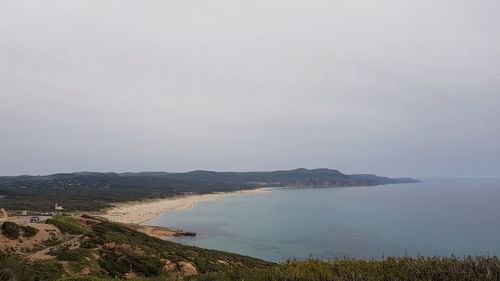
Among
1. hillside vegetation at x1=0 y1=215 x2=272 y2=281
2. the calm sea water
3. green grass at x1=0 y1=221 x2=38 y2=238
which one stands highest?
green grass at x1=0 y1=221 x2=38 y2=238

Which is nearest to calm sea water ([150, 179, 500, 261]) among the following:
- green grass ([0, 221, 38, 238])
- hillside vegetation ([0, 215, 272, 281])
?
hillside vegetation ([0, 215, 272, 281])

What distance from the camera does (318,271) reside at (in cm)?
908

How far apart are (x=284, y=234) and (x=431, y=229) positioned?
29977 millimetres

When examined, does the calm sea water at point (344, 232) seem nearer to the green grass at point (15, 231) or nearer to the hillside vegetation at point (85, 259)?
the hillside vegetation at point (85, 259)

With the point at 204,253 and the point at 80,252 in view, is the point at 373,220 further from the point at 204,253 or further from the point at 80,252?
the point at 80,252

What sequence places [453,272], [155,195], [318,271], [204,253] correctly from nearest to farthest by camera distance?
[453,272], [318,271], [204,253], [155,195]

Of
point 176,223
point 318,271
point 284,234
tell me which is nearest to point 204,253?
point 318,271

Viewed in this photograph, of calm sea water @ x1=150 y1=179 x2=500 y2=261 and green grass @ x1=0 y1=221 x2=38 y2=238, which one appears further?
calm sea water @ x1=150 y1=179 x2=500 y2=261

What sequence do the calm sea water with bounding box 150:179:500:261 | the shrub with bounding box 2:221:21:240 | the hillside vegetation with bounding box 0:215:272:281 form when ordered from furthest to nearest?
the calm sea water with bounding box 150:179:500:261, the shrub with bounding box 2:221:21:240, the hillside vegetation with bounding box 0:215:272:281

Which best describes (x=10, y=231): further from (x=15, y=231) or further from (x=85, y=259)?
(x=85, y=259)

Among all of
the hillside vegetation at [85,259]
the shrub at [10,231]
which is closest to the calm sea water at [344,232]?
the hillside vegetation at [85,259]

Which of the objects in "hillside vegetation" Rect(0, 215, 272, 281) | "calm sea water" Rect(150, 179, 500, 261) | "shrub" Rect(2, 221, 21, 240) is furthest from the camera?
"calm sea water" Rect(150, 179, 500, 261)

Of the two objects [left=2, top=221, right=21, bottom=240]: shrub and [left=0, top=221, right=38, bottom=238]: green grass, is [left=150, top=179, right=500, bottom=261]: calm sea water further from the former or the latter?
[left=2, top=221, right=21, bottom=240]: shrub

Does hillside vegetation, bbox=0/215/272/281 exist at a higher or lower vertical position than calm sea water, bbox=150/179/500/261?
higher
